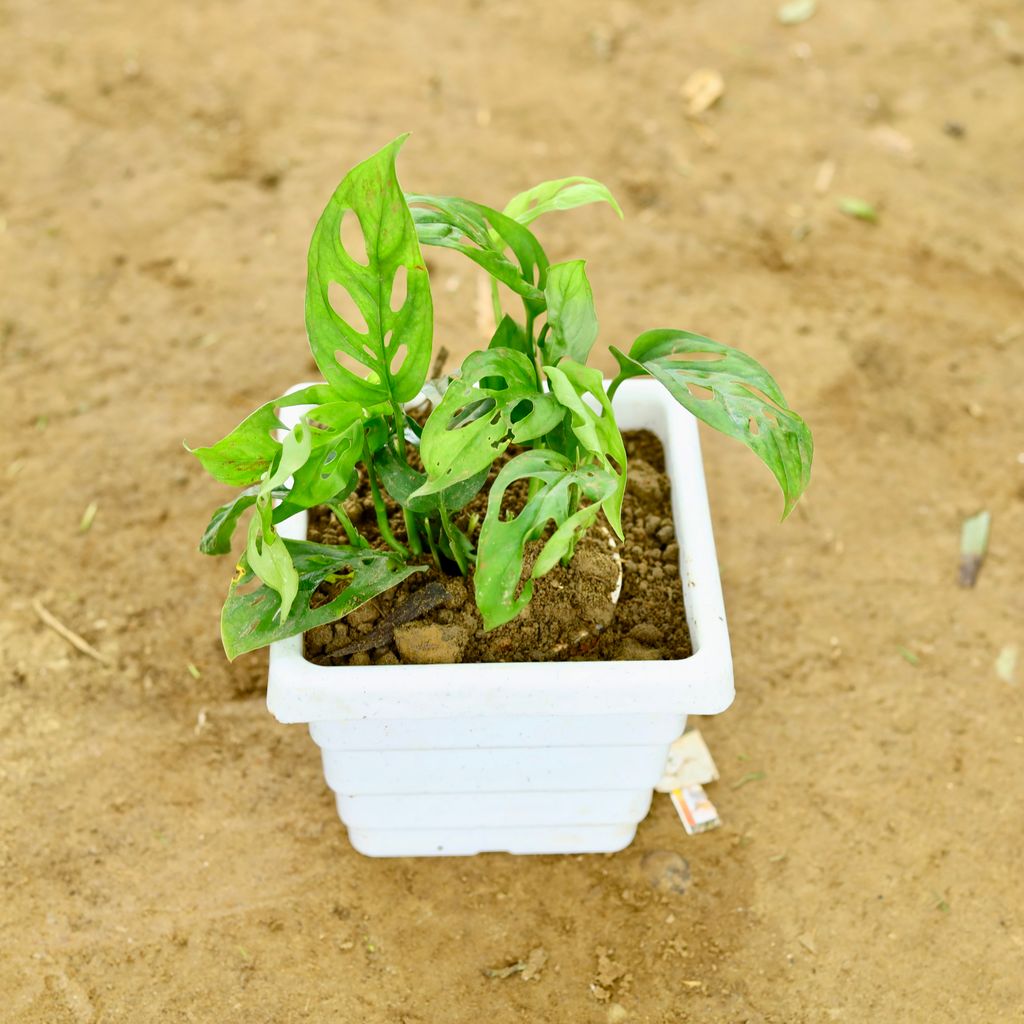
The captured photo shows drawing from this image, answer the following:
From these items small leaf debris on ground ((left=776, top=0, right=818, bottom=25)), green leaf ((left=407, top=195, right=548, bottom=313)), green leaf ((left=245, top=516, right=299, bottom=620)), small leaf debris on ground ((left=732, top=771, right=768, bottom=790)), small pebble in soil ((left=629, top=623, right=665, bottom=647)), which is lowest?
small leaf debris on ground ((left=732, top=771, right=768, bottom=790))

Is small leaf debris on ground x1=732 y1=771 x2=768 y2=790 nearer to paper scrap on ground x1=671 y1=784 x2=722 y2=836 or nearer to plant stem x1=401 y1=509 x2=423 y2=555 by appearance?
paper scrap on ground x1=671 y1=784 x2=722 y2=836

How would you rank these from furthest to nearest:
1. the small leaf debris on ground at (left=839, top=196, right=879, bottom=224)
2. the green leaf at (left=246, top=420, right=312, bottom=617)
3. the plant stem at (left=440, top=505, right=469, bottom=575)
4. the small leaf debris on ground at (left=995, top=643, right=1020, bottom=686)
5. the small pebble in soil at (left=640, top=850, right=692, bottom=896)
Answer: the small leaf debris on ground at (left=839, top=196, right=879, bottom=224) < the small leaf debris on ground at (left=995, top=643, right=1020, bottom=686) < the small pebble in soil at (left=640, top=850, right=692, bottom=896) < the plant stem at (left=440, top=505, right=469, bottom=575) < the green leaf at (left=246, top=420, right=312, bottom=617)

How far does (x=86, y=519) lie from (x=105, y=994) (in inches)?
30.3

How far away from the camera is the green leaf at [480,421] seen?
105 centimetres

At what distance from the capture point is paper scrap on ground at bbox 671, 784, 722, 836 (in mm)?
1612

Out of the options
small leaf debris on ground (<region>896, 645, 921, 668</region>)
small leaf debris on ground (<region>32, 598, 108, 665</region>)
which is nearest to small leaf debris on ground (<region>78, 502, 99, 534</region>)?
small leaf debris on ground (<region>32, 598, 108, 665</region>)

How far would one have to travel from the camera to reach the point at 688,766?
1665 mm

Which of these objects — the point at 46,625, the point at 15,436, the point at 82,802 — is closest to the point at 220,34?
the point at 15,436

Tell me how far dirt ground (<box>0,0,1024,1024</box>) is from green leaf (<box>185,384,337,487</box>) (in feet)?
2.18

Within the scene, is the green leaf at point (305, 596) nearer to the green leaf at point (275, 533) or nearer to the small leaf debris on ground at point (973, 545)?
the green leaf at point (275, 533)

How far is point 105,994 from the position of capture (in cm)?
144

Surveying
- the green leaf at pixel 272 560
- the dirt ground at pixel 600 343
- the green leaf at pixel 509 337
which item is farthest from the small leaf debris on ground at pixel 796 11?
the green leaf at pixel 272 560

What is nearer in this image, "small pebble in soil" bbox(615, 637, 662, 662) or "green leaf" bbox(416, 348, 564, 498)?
"green leaf" bbox(416, 348, 564, 498)

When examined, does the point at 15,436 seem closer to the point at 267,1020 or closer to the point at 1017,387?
the point at 267,1020
